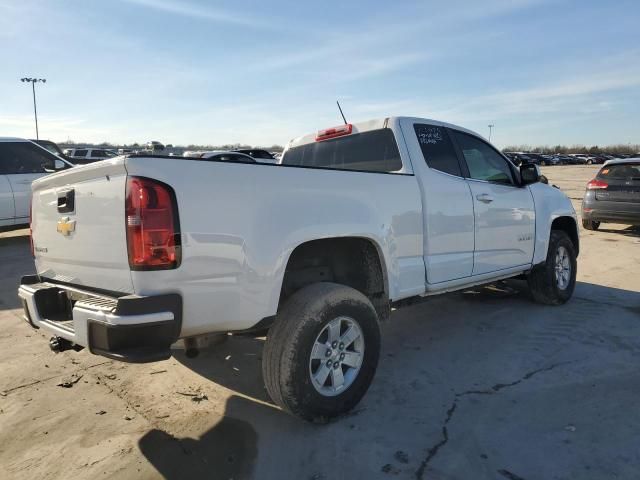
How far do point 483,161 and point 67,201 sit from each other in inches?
146

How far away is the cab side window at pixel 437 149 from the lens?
4.26m

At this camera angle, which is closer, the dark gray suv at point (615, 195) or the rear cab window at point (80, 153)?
the dark gray suv at point (615, 195)

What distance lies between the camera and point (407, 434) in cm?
304

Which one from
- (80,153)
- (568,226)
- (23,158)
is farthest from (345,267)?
(80,153)

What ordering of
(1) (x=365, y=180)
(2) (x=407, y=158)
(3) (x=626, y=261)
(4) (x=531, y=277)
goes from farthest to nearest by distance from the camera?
(3) (x=626, y=261) → (4) (x=531, y=277) → (2) (x=407, y=158) → (1) (x=365, y=180)

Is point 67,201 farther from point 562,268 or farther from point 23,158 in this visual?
point 23,158

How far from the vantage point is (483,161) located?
4.95m

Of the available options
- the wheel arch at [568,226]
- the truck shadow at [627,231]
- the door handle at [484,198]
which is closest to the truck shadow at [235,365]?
the door handle at [484,198]

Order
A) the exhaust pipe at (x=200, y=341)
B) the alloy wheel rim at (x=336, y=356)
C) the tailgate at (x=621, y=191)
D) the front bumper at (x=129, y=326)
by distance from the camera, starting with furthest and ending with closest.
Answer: the tailgate at (x=621, y=191)
the alloy wheel rim at (x=336, y=356)
the exhaust pipe at (x=200, y=341)
the front bumper at (x=129, y=326)

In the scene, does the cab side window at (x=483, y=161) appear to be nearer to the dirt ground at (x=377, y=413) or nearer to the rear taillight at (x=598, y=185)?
the dirt ground at (x=377, y=413)

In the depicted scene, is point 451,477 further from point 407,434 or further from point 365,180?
point 365,180

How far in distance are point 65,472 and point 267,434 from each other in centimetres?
112

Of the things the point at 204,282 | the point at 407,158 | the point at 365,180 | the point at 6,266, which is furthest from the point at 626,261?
the point at 6,266

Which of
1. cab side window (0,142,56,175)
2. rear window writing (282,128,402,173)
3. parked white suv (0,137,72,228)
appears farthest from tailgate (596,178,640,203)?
cab side window (0,142,56,175)
